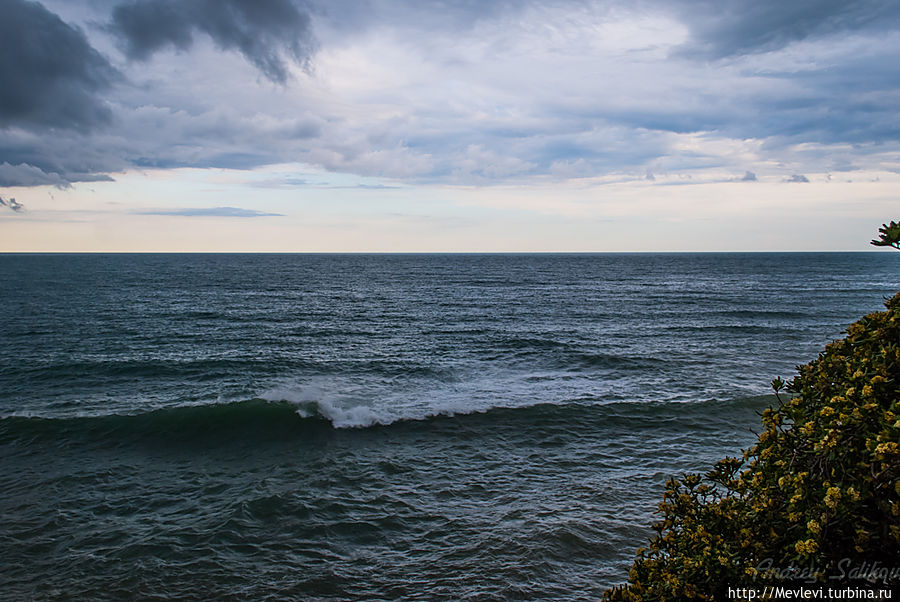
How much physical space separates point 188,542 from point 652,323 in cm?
3636

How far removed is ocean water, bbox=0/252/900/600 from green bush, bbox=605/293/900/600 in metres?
5.58

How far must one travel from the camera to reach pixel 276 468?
594 inches

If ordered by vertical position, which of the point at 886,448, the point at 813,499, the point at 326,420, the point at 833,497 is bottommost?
the point at 326,420

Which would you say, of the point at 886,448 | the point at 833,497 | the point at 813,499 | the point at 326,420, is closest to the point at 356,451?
the point at 326,420

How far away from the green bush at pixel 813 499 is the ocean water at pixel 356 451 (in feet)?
18.3

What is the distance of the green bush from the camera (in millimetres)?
3389

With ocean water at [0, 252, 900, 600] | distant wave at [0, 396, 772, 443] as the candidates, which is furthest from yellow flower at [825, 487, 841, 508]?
distant wave at [0, 396, 772, 443]

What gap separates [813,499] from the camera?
143 inches

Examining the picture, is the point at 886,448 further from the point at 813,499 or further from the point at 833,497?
the point at 813,499

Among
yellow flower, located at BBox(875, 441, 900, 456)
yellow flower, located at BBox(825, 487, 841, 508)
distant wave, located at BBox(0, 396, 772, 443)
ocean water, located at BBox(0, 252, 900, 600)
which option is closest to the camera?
yellow flower, located at BBox(875, 441, 900, 456)

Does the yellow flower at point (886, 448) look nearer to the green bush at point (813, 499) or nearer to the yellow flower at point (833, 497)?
the green bush at point (813, 499)

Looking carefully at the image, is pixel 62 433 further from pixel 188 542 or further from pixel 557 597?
pixel 557 597

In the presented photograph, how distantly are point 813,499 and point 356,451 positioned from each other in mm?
13703

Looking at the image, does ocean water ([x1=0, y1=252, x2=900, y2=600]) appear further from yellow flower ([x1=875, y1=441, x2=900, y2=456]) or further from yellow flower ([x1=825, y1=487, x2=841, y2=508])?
yellow flower ([x1=875, y1=441, x2=900, y2=456])
